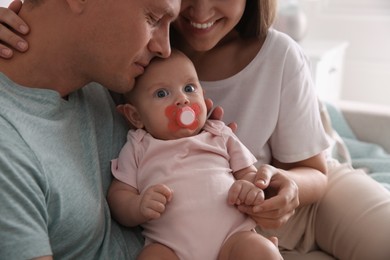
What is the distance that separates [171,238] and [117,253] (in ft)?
0.42

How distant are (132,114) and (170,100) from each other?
0.38ft

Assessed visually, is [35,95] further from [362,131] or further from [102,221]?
[362,131]

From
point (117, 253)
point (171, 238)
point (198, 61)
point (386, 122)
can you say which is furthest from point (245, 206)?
point (386, 122)

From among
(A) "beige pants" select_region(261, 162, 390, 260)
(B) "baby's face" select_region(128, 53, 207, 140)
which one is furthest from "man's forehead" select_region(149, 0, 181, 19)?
(A) "beige pants" select_region(261, 162, 390, 260)

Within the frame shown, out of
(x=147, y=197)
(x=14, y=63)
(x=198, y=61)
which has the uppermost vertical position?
(x=14, y=63)

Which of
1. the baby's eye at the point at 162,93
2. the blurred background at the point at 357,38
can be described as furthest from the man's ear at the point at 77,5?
the blurred background at the point at 357,38

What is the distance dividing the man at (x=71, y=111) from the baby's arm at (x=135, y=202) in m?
0.02

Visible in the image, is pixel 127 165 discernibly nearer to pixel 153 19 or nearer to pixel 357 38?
pixel 153 19

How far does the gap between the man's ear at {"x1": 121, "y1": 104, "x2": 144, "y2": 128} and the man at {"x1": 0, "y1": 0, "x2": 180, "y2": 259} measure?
56mm

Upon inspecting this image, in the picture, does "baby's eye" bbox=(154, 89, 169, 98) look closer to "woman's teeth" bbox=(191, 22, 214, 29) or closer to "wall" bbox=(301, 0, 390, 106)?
"woman's teeth" bbox=(191, 22, 214, 29)

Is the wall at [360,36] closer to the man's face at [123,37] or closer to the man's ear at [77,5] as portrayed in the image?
the man's face at [123,37]

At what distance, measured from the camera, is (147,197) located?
1072 mm

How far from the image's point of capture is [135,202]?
113 cm

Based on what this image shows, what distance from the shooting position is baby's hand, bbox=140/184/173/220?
3.47 ft
